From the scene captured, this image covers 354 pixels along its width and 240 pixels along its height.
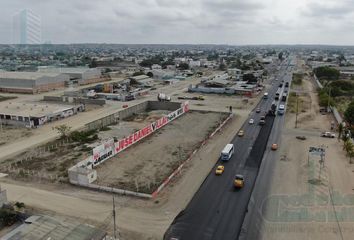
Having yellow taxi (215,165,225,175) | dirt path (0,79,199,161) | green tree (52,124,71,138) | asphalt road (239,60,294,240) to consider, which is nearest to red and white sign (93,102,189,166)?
green tree (52,124,71,138)

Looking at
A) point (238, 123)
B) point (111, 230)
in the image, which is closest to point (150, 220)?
point (111, 230)

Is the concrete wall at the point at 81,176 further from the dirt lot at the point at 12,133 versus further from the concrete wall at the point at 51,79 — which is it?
the concrete wall at the point at 51,79

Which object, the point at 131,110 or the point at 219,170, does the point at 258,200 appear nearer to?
the point at 219,170

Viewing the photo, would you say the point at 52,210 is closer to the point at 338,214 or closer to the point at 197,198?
the point at 197,198

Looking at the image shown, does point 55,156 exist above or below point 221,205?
below

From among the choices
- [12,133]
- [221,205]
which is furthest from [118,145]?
[12,133]

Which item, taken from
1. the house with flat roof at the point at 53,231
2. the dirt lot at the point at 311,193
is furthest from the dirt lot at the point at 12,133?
the dirt lot at the point at 311,193
